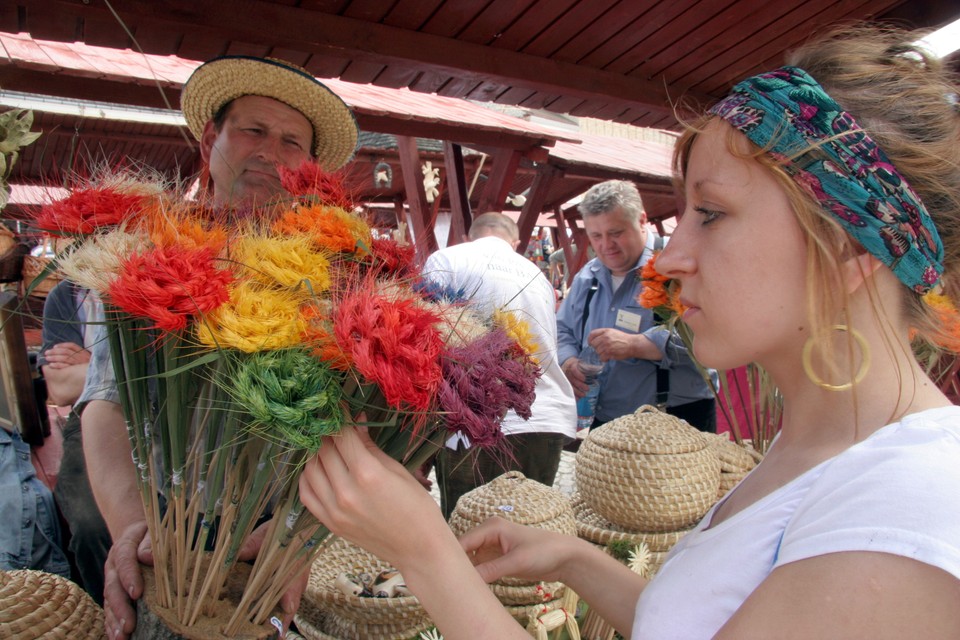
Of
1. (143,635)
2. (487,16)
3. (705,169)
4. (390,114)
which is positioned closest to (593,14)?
(487,16)

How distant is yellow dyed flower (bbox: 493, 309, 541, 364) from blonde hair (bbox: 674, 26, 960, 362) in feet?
1.28

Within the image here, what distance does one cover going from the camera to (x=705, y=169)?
0.84 metres

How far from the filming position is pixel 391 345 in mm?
686

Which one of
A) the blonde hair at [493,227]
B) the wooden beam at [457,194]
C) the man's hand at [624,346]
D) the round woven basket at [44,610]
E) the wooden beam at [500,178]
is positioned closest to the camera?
the round woven basket at [44,610]

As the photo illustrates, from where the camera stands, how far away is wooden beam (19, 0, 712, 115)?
1670 millimetres

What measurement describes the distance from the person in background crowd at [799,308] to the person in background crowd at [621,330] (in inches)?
79.0

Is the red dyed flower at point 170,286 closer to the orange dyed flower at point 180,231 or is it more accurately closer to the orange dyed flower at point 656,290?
the orange dyed flower at point 180,231

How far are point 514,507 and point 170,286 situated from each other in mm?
1062

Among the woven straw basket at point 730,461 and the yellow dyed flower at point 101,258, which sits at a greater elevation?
the yellow dyed flower at point 101,258

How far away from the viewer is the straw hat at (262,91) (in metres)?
1.63

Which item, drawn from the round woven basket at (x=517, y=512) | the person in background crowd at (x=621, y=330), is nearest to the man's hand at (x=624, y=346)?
the person in background crowd at (x=621, y=330)

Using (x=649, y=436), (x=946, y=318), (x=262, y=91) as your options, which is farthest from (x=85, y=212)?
(x=649, y=436)

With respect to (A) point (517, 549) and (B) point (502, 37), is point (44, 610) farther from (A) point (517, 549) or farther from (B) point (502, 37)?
(B) point (502, 37)

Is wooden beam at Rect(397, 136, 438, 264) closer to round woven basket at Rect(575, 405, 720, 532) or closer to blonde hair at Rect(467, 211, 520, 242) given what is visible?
blonde hair at Rect(467, 211, 520, 242)
